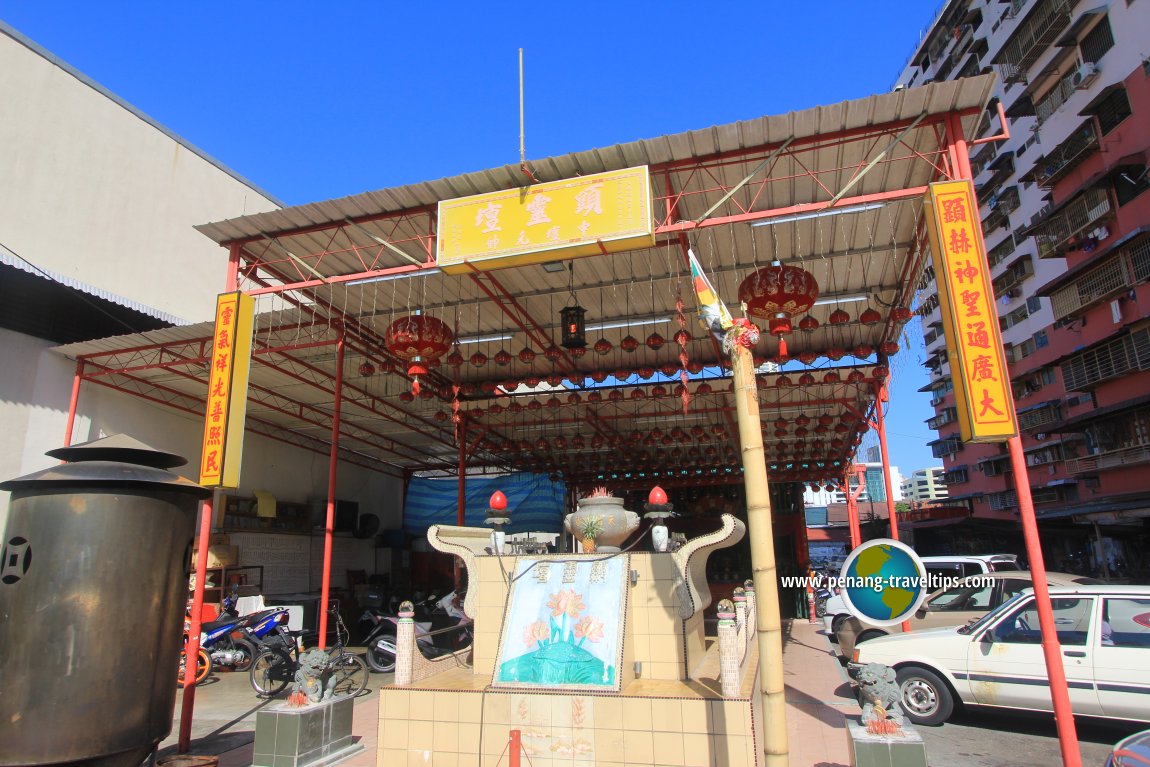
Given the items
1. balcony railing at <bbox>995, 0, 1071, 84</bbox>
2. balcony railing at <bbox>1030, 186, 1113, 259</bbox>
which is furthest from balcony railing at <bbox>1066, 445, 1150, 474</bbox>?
balcony railing at <bbox>995, 0, 1071, 84</bbox>

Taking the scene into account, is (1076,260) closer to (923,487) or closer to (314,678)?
(314,678)

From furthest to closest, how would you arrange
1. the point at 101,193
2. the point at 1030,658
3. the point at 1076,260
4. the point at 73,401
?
the point at 1076,260 < the point at 101,193 < the point at 73,401 < the point at 1030,658

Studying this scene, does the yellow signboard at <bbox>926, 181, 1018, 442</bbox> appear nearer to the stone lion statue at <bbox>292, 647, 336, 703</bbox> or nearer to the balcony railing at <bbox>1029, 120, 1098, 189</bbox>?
the stone lion statue at <bbox>292, 647, 336, 703</bbox>

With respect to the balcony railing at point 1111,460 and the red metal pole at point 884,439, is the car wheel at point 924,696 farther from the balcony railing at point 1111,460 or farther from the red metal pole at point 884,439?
the balcony railing at point 1111,460

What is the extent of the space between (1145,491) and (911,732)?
20.0 m

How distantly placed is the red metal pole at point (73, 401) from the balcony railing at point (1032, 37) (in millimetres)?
30748

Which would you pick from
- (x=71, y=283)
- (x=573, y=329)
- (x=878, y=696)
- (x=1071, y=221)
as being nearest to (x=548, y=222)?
(x=573, y=329)

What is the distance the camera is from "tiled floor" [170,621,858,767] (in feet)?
19.3

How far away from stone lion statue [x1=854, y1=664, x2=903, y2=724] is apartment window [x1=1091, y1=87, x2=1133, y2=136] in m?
22.2

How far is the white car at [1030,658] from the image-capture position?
577 cm

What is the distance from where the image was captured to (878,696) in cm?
439

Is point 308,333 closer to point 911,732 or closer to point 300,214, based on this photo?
point 300,214

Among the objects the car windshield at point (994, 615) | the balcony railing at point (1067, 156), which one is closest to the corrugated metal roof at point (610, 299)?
the car windshield at point (994, 615)

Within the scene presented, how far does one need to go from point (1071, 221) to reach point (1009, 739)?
21.0 meters
